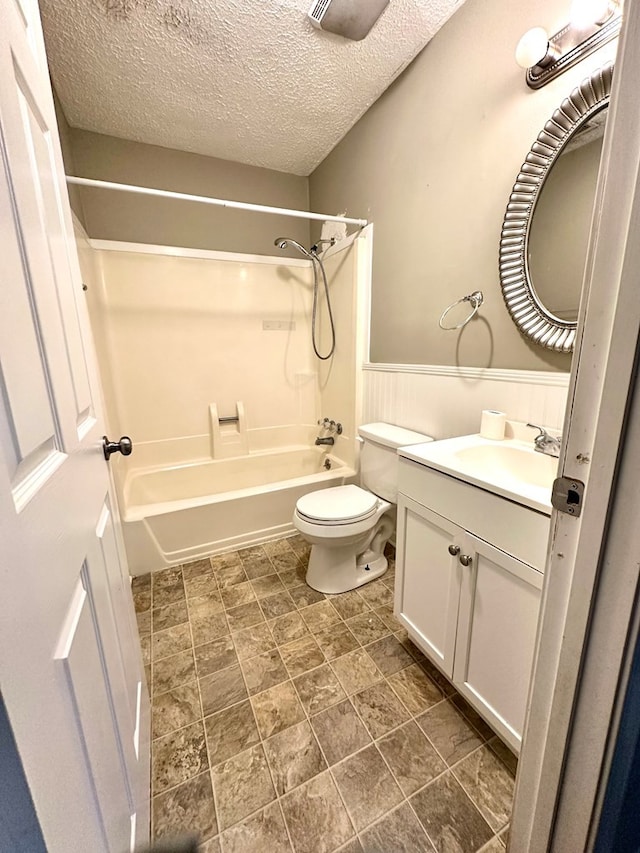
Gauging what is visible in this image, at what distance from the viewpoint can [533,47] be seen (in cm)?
104

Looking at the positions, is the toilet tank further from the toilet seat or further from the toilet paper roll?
the toilet paper roll

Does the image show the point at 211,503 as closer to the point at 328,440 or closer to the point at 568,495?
the point at 328,440

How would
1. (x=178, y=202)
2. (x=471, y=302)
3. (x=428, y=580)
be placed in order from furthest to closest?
(x=178, y=202), (x=471, y=302), (x=428, y=580)

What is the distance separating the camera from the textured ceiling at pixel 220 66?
4.43ft

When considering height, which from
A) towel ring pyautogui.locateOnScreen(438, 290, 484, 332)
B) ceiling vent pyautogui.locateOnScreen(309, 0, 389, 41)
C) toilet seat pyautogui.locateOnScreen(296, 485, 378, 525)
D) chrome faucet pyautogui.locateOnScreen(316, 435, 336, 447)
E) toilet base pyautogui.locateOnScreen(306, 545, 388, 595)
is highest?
ceiling vent pyautogui.locateOnScreen(309, 0, 389, 41)

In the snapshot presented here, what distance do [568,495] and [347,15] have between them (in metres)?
1.95

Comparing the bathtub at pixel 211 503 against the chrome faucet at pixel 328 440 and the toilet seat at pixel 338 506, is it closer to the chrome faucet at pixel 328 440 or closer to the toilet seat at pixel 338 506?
the chrome faucet at pixel 328 440

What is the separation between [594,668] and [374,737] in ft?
2.85

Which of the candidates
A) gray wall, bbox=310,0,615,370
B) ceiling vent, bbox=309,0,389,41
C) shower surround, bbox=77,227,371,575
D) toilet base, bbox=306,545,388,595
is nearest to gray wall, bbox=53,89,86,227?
shower surround, bbox=77,227,371,575

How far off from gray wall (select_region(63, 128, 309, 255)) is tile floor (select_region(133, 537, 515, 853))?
2.36 m

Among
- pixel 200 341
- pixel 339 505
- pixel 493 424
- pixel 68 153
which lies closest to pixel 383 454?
pixel 339 505

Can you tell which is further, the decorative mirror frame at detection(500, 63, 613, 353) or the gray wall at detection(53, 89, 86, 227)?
the gray wall at detection(53, 89, 86, 227)

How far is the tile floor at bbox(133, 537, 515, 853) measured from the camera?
873 millimetres

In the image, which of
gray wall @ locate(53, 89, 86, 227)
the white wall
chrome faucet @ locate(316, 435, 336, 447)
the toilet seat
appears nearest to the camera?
the white wall
